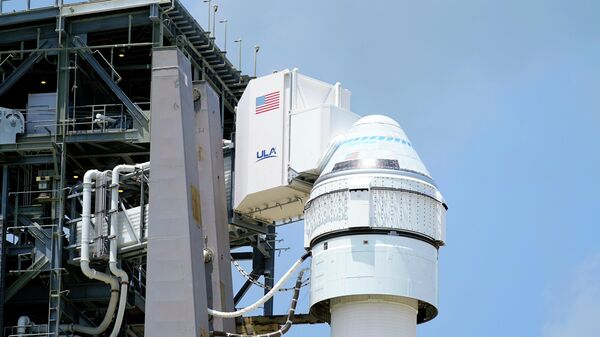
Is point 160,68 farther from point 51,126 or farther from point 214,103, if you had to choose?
point 51,126

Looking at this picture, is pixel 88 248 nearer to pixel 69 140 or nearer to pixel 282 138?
pixel 69 140

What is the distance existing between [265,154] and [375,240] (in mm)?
6992

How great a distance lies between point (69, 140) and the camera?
237 feet

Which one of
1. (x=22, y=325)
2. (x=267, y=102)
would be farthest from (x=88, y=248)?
(x=267, y=102)

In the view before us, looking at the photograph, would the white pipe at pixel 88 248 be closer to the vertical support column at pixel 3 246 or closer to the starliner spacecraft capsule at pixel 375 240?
the vertical support column at pixel 3 246

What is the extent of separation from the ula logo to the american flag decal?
5.17ft

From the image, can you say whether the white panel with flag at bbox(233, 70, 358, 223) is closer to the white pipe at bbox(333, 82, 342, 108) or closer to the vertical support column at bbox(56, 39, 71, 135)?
the white pipe at bbox(333, 82, 342, 108)

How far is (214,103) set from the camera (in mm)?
66500

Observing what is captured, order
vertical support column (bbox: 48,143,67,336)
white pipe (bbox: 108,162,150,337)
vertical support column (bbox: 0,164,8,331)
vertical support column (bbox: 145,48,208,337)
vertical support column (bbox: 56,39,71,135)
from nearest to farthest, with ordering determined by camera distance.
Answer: vertical support column (bbox: 145,48,208,337), white pipe (bbox: 108,162,150,337), vertical support column (bbox: 48,143,67,336), vertical support column (bbox: 0,164,8,331), vertical support column (bbox: 56,39,71,135)

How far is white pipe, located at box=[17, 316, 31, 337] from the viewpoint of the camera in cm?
7025

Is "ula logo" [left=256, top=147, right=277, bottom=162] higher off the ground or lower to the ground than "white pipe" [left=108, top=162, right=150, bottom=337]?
higher

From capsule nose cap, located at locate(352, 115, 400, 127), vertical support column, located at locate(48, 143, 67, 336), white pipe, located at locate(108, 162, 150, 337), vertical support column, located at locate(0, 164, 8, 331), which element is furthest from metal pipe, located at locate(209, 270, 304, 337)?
vertical support column, located at locate(0, 164, 8, 331)

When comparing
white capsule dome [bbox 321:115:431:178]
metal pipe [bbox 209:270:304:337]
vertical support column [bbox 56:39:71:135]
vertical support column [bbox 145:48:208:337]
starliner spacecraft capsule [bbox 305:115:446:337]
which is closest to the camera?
starliner spacecraft capsule [bbox 305:115:446:337]

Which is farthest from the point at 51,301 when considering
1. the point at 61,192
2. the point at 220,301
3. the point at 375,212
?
the point at 375,212
